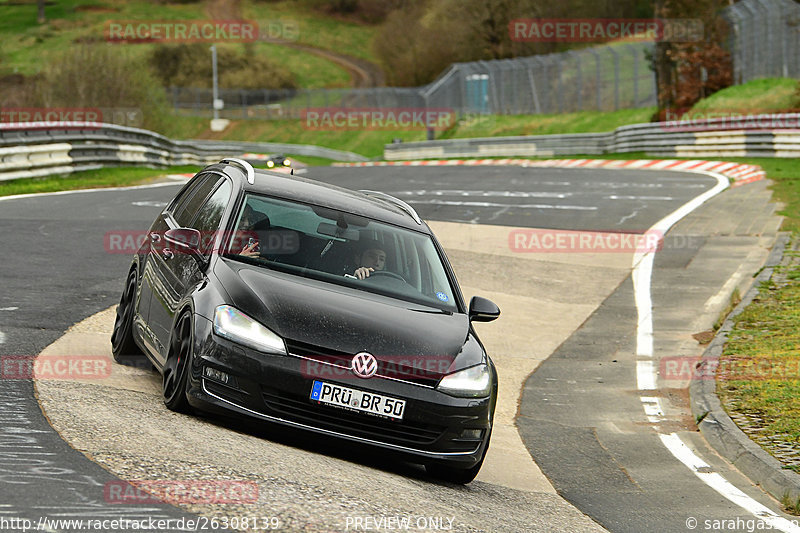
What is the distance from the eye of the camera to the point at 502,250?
16.9 m

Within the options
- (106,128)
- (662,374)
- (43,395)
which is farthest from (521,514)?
(106,128)

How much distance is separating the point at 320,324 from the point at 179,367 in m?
→ 0.94

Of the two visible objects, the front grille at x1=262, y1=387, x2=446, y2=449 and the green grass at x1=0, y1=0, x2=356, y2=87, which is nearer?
the front grille at x1=262, y1=387, x2=446, y2=449

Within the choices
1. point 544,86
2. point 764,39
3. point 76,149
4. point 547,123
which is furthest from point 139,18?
point 76,149

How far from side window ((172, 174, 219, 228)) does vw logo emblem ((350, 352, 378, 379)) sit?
243cm

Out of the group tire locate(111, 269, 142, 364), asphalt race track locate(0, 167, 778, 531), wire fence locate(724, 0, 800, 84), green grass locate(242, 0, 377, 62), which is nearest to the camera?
asphalt race track locate(0, 167, 778, 531)

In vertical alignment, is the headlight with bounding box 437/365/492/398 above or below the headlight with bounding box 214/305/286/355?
below

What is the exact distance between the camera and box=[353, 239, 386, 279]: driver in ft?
24.9

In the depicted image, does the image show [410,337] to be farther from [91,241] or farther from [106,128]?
[106,128]

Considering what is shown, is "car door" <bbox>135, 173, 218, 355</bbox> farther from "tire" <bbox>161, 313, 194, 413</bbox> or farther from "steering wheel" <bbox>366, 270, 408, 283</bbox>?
"steering wheel" <bbox>366, 270, 408, 283</bbox>

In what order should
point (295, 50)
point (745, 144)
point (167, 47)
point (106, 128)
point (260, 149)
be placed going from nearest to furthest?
point (106, 128) < point (745, 144) < point (260, 149) < point (167, 47) < point (295, 50)

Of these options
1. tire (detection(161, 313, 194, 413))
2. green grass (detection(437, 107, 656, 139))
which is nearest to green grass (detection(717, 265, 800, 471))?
tire (detection(161, 313, 194, 413))

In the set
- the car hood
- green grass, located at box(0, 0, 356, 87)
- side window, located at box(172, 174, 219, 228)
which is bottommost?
the car hood

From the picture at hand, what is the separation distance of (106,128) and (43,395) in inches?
862
